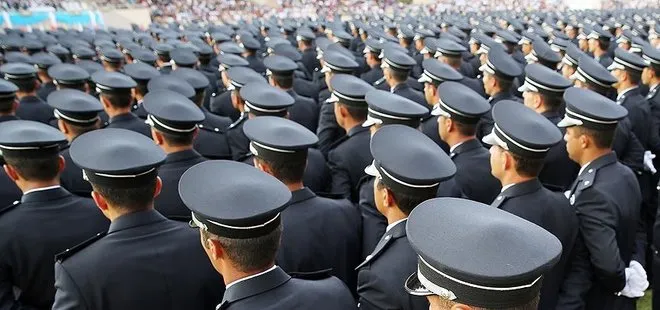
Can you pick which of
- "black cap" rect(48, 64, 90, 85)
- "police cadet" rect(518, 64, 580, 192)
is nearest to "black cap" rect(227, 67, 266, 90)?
"black cap" rect(48, 64, 90, 85)

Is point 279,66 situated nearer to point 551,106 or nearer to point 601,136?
point 551,106

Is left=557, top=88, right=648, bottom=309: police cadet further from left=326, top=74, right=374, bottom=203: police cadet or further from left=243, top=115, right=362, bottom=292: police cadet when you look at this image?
left=326, top=74, right=374, bottom=203: police cadet

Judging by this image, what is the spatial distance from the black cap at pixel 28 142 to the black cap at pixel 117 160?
1.24 ft

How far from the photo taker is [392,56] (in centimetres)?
587

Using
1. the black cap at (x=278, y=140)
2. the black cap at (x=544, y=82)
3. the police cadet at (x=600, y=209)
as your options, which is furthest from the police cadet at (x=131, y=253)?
the black cap at (x=544, y=82)

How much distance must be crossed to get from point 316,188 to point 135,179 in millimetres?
1689

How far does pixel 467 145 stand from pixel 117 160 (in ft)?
7.70

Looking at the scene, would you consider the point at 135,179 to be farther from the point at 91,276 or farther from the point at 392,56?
the point at 392,56

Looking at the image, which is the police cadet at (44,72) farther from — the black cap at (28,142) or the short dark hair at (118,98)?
the black cap at (28,142)

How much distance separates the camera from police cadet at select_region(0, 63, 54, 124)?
19.5ft

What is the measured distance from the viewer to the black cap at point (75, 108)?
427cm

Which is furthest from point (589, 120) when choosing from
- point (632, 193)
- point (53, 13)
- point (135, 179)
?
point (53, 13)

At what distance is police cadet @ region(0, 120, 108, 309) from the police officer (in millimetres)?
554

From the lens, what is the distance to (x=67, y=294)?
223cm
